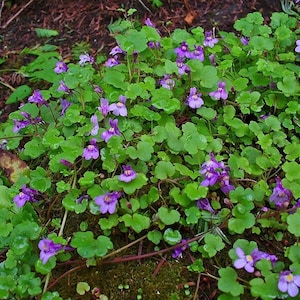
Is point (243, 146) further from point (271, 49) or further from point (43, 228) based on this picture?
point (43, 228)

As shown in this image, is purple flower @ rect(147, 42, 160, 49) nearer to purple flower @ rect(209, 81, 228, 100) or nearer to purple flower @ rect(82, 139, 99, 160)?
purple flower @ rect(209, 81, 228, 100)

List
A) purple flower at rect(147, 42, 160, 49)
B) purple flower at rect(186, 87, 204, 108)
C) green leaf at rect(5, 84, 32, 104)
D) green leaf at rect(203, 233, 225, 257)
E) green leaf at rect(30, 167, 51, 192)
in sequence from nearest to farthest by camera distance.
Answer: green leaf at rect(203, 233, 225, 257) < green leaf at rect(30, 167, 51, 192) < purple flower at rect(186, 87, 204, 108) < purple flower at rect(147, 42, 160, 49) < green leaf at rect(5, 84, 32, 104)

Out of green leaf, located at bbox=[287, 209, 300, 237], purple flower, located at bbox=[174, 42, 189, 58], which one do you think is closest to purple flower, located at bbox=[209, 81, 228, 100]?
purple flower, located at bbox=[174, 42, 189, 58]

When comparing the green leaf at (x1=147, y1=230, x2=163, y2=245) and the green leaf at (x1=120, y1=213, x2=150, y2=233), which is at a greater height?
the green leaf at (x1=120, y1=213, x2=150, y2=233)

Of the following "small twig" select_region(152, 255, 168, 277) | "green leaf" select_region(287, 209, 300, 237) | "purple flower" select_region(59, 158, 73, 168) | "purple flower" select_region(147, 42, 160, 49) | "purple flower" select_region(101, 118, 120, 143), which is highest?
"purple flower" select_region(101, 118, 120, 143)

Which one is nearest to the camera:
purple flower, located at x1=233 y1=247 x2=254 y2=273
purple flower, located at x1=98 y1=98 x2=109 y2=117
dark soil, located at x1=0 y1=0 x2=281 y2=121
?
purple flower, located at x1=233 y1=247 x2=254 y2=273

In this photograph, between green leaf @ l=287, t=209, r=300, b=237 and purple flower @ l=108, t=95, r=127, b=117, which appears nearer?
green leaf @ l=287, t=209, r=300, b=237

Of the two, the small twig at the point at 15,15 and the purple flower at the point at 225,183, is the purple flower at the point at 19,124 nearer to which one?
the purple flower at the point at 225,183
